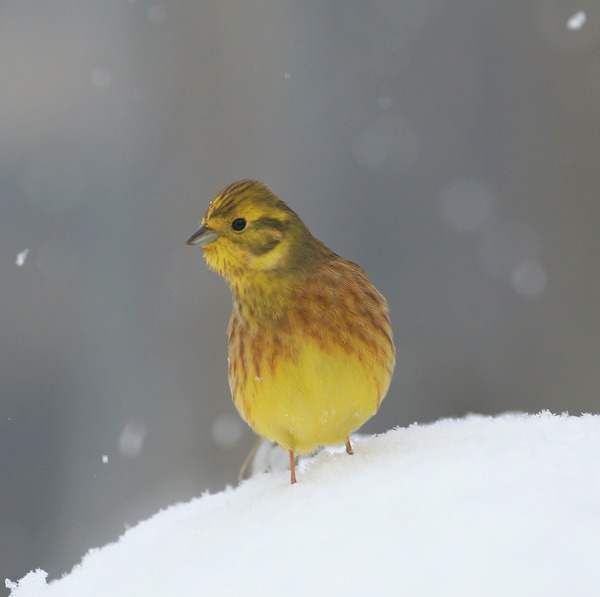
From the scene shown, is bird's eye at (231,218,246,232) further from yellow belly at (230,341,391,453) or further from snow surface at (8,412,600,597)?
snow surface at (8,412,600,597)

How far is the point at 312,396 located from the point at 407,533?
73 centimetres

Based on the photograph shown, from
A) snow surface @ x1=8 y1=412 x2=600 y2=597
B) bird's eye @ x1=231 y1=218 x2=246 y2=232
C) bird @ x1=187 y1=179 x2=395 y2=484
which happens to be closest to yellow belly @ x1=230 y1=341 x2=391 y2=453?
bird @ x1=187 y1=179 x2=395 y2=484

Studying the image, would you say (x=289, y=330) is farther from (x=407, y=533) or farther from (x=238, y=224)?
(x=407, y=533)

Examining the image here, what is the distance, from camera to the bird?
2.12 meters

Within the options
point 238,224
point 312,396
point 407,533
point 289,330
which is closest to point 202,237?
point 238,224

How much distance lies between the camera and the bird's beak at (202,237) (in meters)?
2.08

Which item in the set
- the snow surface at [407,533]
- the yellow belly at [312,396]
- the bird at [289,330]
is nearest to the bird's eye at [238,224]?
the bird at [289,330]

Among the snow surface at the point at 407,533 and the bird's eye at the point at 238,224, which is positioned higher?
the bird's eye at the point at 238,224

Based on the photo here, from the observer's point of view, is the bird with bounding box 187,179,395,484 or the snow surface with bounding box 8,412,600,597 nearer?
the snow surface with bounding box 8,412,600,597

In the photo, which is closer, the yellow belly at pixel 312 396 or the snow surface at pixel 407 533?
the snow surface at pixel 407 533

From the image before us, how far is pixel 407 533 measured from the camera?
1.40 meters

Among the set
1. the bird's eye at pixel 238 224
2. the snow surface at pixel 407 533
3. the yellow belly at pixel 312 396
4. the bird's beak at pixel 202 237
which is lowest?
the snow surface at pixel 407 533

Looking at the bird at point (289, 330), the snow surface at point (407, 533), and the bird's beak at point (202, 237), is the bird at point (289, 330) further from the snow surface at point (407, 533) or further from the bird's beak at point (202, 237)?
the snow surface at point (407, 533)

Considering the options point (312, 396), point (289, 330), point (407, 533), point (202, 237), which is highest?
point (202, 237)
